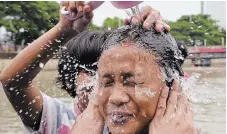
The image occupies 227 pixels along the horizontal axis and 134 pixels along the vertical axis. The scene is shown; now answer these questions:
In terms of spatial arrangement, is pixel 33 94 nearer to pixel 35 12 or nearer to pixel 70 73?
pixel 70 73

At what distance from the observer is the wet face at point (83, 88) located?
2.56 metres

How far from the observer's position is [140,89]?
5.73 ft

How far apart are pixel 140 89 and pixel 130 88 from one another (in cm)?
3

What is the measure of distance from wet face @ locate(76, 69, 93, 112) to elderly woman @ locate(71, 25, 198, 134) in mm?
722

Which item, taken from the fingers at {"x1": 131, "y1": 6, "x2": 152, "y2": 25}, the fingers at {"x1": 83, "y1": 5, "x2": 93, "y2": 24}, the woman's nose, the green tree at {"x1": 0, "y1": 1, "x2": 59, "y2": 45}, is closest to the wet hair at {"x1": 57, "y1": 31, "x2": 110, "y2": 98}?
the fingers at {"x1": 83, "y1": 5, "x2": 93, "y2": 24}

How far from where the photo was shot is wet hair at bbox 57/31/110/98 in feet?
9.30

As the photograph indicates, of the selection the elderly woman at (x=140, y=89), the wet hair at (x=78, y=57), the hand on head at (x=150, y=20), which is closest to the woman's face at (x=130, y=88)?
the elderly woman at (x=140, y=89)

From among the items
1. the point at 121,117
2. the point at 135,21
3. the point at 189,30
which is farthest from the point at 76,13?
the point at 189,30

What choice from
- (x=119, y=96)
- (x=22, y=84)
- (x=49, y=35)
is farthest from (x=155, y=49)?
(x=22, y=84)

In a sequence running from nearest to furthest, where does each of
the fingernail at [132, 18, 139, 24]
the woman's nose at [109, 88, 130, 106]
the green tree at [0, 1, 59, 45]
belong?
the woman's nose at [109, 88, 130, 106] < the fingernail at [132, 18, 139, 24] < the green tree at [0, 1, 59, 45]

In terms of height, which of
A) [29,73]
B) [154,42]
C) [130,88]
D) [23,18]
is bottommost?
[23,18]

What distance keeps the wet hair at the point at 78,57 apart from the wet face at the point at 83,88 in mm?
54

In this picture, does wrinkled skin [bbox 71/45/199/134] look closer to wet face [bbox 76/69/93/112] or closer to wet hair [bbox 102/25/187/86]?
wet hair [bbox 102/25/187/86]

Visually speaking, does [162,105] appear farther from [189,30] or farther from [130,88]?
[189,30]
